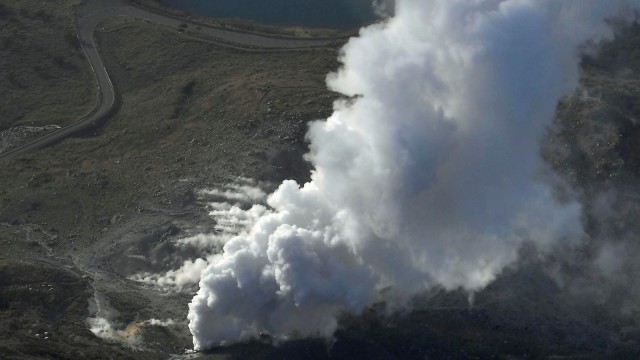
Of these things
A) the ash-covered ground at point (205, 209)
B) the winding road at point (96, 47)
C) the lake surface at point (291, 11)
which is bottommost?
the ash-covered ground at point (205, 209)

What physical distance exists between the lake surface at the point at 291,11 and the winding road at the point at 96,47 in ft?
15.2

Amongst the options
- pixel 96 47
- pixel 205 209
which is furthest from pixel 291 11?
pixel 205 209

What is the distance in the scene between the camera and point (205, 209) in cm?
10481

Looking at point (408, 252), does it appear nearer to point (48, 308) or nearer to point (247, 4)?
point (48, 308)

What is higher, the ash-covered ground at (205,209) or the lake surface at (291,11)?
the lake surface at (291,11)

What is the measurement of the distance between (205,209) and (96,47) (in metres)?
43.9

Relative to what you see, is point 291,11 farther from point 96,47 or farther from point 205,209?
point 205,209

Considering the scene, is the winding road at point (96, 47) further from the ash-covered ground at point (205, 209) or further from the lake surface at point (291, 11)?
the lake surface at point (291, 11)

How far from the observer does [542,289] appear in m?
→ 95.1

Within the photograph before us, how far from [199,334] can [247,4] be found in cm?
7262

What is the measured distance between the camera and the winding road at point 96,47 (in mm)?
123062

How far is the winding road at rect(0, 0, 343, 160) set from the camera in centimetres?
12306

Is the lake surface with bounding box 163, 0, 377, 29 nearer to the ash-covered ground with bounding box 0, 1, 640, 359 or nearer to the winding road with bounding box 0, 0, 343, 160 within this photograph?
the winding road with bounding box 0, 0, 343, 160

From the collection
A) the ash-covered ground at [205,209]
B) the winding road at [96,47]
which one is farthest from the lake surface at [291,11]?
the ash-covered ground at [205,209]
